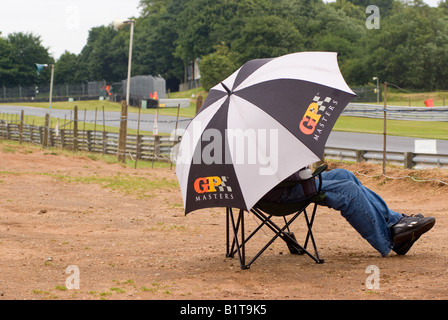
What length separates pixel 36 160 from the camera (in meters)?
23.1

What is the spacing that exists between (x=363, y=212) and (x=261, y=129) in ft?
4.55

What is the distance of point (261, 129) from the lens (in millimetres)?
6082

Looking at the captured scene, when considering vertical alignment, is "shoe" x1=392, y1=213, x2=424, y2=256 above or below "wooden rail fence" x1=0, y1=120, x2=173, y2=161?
above

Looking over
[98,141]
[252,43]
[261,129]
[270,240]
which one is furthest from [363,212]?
[252,43]

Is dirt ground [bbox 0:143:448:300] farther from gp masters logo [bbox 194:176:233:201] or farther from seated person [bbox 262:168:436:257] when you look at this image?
gp masters logo [bbox 194:176:233:201]

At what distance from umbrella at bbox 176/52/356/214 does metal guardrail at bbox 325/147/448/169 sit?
30.1ft

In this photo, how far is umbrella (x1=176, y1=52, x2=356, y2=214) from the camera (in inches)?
237

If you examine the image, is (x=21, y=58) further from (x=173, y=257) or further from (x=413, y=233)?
(x=413, y=233)

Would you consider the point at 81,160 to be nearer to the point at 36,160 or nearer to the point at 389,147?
the point at 36,160

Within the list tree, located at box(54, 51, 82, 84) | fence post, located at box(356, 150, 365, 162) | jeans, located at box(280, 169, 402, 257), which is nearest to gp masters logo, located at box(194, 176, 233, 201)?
jeans, located at box(280, 169, 402, 257)

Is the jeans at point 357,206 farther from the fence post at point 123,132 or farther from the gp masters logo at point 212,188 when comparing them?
the fence post at point 123,132

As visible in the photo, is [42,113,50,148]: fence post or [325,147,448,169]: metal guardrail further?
[42,113,50,148]: fence post
